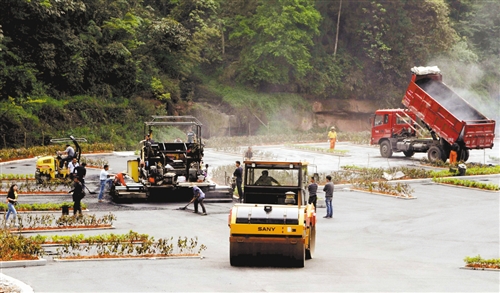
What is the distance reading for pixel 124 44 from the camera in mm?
60438

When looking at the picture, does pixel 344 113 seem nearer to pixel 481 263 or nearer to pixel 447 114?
pixel 447 114

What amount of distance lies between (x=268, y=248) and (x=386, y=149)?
106 ft

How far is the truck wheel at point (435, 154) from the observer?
146 ft

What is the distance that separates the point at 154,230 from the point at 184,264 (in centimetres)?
557

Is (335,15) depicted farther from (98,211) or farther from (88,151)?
(98,211)

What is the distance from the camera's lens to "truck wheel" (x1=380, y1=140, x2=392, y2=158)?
48.3 metres

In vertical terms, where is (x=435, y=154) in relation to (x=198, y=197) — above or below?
above

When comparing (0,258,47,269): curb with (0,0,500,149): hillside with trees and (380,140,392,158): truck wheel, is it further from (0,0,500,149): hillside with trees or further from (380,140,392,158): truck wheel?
Result: (0,0,500,149): hillside with trees

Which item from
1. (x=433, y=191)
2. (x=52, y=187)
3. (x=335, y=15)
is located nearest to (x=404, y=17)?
(x=335, y=15)

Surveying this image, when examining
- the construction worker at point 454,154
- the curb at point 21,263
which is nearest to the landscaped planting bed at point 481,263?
the curb at point 21,263

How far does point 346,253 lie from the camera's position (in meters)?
20.6

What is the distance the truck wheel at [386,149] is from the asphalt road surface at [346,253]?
12321 millimetres

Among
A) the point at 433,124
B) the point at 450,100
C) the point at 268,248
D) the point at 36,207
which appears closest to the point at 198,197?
the point at 36,207

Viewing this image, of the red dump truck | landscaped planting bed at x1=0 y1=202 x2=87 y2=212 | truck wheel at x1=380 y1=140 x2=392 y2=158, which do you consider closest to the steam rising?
the red dump truck
